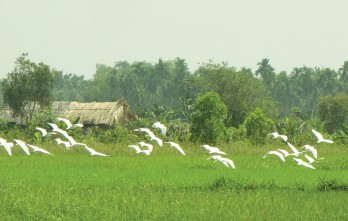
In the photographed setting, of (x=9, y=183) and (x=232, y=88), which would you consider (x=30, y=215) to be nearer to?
(x=9, y=183)

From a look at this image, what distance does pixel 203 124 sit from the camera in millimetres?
18375

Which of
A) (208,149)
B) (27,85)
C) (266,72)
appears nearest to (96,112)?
(27,85)

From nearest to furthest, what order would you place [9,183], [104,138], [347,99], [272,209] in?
[272,209] < [9,183] < [104,138] < [347,99]

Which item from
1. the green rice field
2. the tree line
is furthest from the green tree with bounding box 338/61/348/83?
the green rice field

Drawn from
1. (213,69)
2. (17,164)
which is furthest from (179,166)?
(213,69)

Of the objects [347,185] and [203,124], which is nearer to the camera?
[347,185]

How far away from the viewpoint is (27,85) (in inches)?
969

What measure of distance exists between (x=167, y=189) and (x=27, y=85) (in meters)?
17.1

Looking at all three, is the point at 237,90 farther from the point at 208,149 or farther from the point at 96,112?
the point at 208,149

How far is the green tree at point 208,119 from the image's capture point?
18266 millimetres

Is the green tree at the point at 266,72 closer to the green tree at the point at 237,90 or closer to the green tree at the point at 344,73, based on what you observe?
the green tree at the point at 344,73

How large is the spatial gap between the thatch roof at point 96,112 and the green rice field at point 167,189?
12.7 meters

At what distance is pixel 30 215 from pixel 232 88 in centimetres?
2910

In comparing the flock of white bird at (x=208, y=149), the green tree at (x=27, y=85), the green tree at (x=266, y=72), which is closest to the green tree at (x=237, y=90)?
the green tree at (x=27, y=85)
